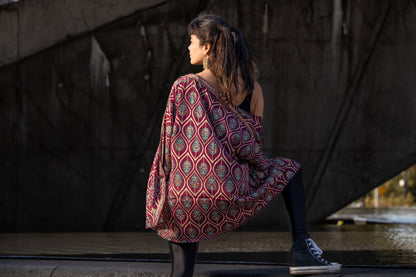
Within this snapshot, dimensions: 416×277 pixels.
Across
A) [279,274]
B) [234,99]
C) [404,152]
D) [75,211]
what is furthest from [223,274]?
[404,152]

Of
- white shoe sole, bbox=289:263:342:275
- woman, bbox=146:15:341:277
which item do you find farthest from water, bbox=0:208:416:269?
woman, bbox=146:15:341:277

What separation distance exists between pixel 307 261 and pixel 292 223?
21 cm

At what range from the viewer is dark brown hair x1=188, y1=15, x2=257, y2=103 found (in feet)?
11.2

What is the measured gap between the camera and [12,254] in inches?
205

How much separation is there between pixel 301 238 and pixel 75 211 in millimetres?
5092

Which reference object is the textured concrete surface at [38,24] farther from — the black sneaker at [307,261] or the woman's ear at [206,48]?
the black sneaker at [307,261]

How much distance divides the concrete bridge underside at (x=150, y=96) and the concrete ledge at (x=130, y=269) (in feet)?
11.1

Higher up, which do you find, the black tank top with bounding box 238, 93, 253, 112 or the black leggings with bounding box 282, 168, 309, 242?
the black tank top with bounding box 238, 93, 253, 112

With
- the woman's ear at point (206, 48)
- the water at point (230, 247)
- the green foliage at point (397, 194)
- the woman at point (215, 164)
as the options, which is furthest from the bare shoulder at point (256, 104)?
the green foliage at point (397, 194)

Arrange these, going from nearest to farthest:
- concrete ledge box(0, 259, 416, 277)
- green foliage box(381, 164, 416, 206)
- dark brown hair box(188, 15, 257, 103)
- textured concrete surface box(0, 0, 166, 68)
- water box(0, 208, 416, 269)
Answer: dark brown hair box(188, 15, 257, 103)
concrete ledge box(0, 259, 416, 277)
water box(0, 208, 416, 269)
textured concrete surface box(0, 0, 166, 68)
green foliage box(381, 164, 416, 206)

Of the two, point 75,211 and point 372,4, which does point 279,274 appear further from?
point 372,4

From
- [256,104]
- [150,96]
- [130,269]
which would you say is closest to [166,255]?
[130,269]

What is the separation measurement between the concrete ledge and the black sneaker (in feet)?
1.07

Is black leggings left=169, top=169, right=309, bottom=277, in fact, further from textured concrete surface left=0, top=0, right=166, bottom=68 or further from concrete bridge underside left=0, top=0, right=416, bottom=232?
textured concrete surface left=0, top=0, right=166, bottom=68
